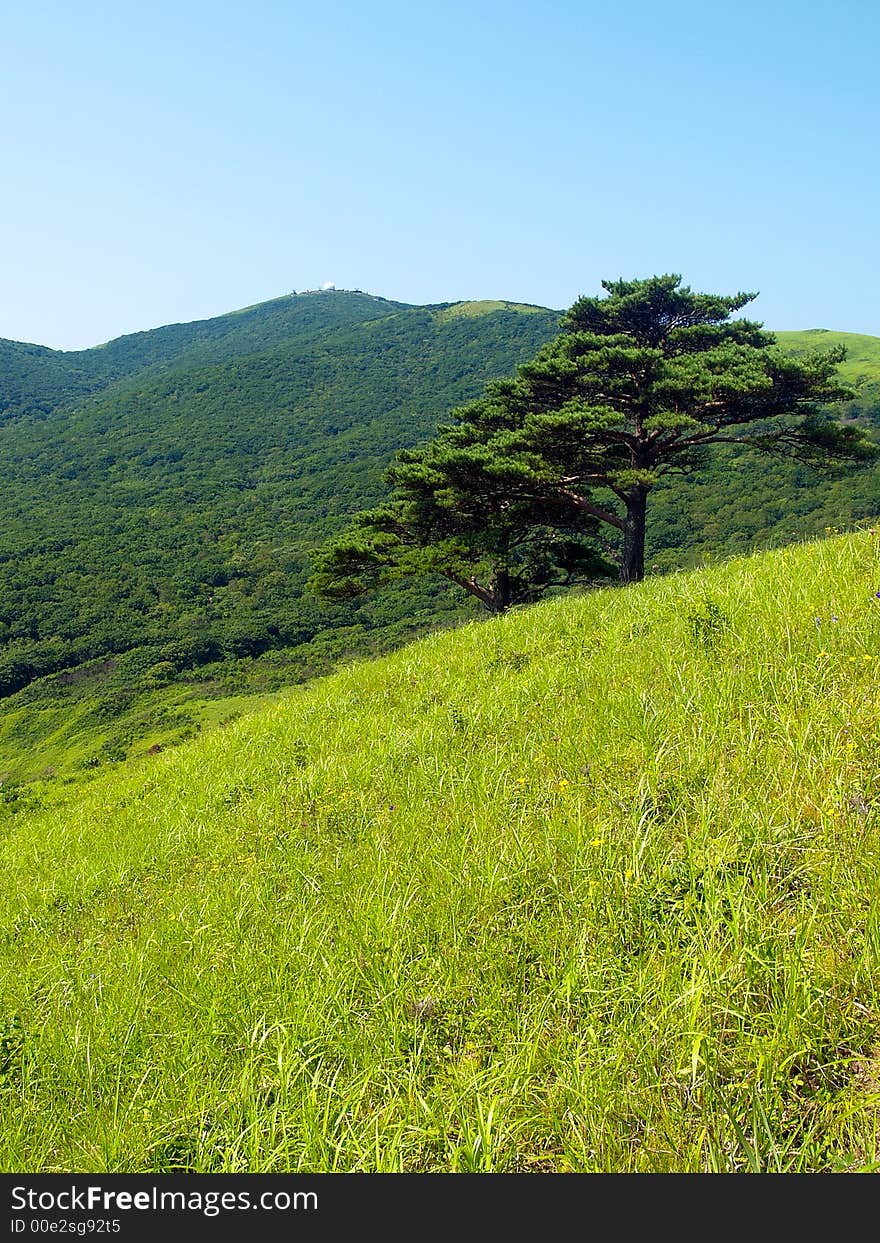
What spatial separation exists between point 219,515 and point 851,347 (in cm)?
13438

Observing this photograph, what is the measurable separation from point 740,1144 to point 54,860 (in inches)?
289

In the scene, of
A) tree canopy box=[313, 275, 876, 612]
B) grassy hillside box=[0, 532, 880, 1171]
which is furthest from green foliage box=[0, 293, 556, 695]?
grassy hillside box=[0, 532, 880, 1171]

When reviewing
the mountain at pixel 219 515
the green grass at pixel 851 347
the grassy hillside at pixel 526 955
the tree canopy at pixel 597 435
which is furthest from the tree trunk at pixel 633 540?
the green grass at pixel 851 347

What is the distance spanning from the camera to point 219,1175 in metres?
1.97

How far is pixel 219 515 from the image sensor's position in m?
124

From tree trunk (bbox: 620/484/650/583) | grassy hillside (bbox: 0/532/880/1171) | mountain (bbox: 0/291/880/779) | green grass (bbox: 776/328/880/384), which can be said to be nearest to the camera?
grassy hillside (bbox: 0/532/880/1171)

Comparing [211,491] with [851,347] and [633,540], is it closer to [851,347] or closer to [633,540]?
[633,540]

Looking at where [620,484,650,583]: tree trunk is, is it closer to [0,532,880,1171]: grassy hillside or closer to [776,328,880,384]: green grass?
[0,532,880,1171]: grassy hillside

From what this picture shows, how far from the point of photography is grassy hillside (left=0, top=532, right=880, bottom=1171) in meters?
1.92

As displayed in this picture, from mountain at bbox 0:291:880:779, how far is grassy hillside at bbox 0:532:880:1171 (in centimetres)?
1292

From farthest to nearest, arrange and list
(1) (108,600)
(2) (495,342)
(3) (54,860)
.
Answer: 1. (2) (495,342)
2. (1) (108,600)
3. (3) (54,860)

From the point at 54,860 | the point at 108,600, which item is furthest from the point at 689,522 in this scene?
the point at 108,600

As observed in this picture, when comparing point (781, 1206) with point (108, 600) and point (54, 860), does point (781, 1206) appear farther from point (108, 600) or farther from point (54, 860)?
point (108, 600)

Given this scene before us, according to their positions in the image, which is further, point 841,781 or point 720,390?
point 720,390
